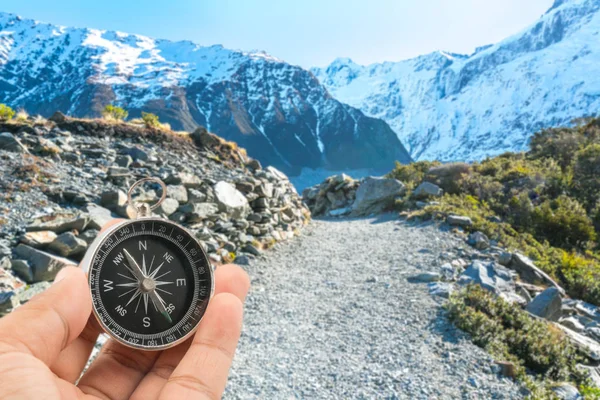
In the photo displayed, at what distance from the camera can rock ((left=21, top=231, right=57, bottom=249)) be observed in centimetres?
592

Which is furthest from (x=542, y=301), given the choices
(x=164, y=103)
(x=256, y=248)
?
(x=164, y=103)

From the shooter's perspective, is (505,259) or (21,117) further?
(21,117)

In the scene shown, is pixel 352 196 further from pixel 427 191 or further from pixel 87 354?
pixel 87 354

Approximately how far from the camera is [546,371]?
5039 mm

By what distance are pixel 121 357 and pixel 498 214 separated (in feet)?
53.5

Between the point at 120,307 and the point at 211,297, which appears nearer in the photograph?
the point at 120,307

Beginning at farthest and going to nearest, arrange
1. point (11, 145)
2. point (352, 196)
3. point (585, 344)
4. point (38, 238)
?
point (352, 196), point (11, 145), point (585, 344), point (38, 238)

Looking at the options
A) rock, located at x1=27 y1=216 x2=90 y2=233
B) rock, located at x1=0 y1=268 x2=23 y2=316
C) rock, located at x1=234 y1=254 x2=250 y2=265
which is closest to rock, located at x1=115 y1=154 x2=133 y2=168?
rock, located at x1=27 y1=216 x2=90 y2=233

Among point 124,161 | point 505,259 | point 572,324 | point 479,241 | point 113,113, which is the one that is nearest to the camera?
point 572,324

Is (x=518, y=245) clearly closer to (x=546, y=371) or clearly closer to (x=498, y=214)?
(x=498, y=214)

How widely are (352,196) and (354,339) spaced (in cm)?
2008

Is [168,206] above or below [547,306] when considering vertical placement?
above

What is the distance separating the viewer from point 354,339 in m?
5.89

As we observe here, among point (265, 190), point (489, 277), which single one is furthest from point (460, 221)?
point (265, 190)
